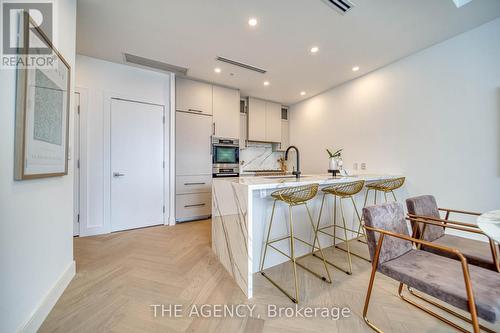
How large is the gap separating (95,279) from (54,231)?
64 centimetres

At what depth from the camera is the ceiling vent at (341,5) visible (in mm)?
1835

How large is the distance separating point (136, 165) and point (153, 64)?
1656mm

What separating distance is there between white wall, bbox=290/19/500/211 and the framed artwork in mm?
4042

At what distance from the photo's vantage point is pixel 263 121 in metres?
4.57

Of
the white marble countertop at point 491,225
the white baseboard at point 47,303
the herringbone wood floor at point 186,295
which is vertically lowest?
the herringbone wood floor at point 186,295

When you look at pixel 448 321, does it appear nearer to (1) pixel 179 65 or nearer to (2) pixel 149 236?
(2) pixel 149 236

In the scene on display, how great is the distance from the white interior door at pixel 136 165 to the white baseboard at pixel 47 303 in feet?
4.40

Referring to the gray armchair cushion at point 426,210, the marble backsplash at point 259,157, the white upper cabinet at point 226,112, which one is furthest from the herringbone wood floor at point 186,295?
the marble backsplash at point 259,157

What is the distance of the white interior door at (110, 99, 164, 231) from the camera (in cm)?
296

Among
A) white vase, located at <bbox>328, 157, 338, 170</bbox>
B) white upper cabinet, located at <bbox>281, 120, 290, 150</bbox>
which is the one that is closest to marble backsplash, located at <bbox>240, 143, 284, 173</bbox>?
white upper cabinet, located at <bbox>281, 120, 290, 150</bbox>

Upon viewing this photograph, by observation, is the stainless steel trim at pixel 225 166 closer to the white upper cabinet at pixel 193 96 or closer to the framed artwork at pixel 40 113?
the white upper cabinet at pixel 193 96

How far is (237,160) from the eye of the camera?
13.3 feet

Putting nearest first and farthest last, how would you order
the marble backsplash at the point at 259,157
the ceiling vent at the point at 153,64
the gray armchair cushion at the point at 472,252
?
the gray armchair cushion at the point at 472,252, the ceiling vent at the point at 153,64, the marble backsplash at the point at 259,157

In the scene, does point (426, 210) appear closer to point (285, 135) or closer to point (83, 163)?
point (285, 135)
